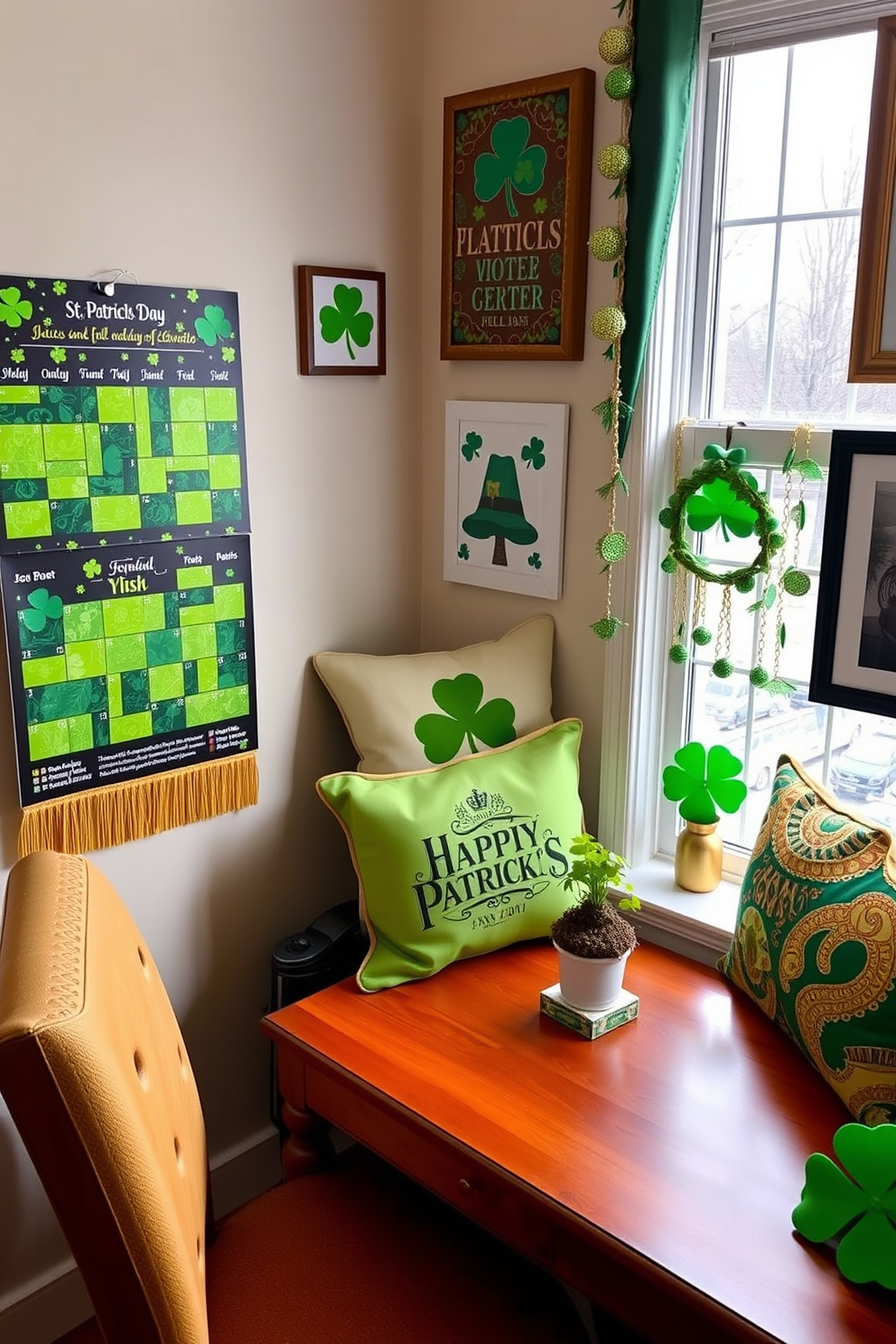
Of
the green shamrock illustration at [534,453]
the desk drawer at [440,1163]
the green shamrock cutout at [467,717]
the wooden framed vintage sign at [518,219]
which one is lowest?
the desk drawer at [440,1163]

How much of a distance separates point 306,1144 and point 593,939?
56cm

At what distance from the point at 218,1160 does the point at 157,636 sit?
102cm

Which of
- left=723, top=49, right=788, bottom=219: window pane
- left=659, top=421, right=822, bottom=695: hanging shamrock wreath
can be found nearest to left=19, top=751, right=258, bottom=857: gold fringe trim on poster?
left=659, top=421, right=822, bottom=695: hanging shamrock wreath

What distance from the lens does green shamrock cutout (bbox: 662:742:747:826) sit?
194 centimetres

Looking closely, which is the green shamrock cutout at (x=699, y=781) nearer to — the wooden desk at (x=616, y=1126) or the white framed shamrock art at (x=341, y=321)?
the wooden desk at (x=616, y=1126)

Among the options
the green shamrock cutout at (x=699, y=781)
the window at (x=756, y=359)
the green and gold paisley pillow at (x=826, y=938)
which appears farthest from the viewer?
the green shamrock cutout at (x=699, y=781)

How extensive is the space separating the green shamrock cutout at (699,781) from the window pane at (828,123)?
0.89 m

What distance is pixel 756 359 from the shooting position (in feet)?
6.04

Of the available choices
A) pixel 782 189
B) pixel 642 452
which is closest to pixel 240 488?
pixel 642 452

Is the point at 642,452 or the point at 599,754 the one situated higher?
the point at 642,452

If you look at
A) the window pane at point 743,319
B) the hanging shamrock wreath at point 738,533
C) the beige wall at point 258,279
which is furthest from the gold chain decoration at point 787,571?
the beige wall at point 258,279

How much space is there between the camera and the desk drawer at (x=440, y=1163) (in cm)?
141

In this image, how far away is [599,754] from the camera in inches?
82.0

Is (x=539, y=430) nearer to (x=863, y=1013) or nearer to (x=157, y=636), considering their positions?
(x=157, y=636)
